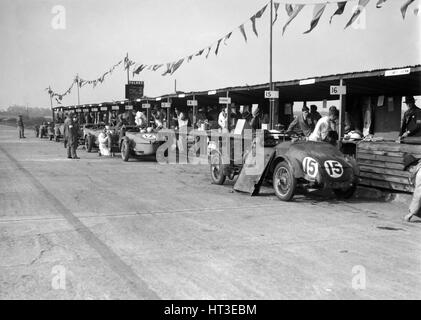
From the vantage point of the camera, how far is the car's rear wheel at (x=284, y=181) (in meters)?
8.69

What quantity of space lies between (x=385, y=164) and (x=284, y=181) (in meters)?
2.21

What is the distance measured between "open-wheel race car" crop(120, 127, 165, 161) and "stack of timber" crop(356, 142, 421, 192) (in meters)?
8.19

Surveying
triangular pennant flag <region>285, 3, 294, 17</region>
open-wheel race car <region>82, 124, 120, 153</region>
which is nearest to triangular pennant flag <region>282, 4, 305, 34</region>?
triangular pennant flag <region>285, 3, 294, 17</region>

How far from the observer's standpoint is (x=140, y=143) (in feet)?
54.6

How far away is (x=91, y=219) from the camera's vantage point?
7000mm

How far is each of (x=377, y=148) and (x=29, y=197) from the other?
7039 mm

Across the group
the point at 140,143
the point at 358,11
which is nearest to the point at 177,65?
the point at 140,143

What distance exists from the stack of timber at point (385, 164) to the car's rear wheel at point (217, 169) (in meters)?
3.07

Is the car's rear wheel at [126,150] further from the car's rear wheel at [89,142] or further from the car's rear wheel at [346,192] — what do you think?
the car's rear wheel at [346,192]

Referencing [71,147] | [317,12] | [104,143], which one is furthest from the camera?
[104,143]

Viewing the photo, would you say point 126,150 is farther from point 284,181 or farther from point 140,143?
point 284,181
